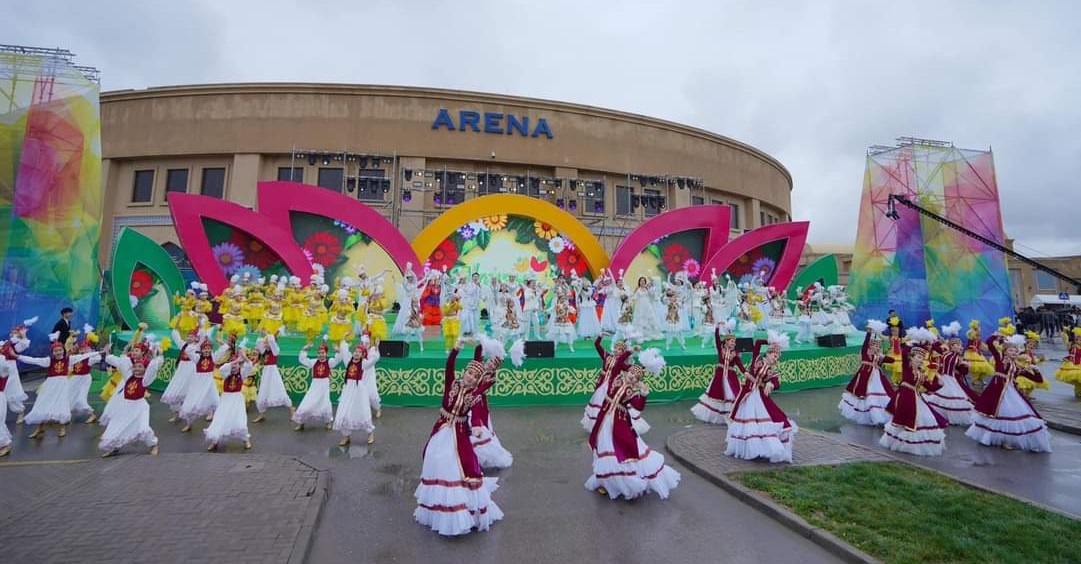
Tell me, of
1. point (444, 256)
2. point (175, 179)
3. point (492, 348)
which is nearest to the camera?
point (492, 348)

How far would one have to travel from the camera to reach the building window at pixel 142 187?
2630cm

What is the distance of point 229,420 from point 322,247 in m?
11.9

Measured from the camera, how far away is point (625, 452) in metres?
5.29

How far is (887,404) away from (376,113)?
25.7 m

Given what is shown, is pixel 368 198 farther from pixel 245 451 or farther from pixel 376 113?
pixel 245 451

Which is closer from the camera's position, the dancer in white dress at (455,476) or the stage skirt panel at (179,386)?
the dancer in white dress at (455,476)

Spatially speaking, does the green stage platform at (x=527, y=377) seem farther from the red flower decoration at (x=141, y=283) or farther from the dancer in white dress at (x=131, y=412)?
the red flower decoration at (x=141, y=283)

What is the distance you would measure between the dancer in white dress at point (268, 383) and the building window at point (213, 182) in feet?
70.3

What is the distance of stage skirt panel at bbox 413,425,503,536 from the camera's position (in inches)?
172

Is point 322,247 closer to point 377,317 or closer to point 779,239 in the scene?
point 377,317

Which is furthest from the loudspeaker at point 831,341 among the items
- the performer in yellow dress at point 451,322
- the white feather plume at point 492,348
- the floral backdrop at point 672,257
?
the white feather plume at point 492,348

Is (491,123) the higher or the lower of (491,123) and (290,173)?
the higher

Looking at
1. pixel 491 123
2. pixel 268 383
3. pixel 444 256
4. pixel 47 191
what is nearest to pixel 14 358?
pixel 268 383

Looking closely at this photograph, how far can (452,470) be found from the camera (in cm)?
457
